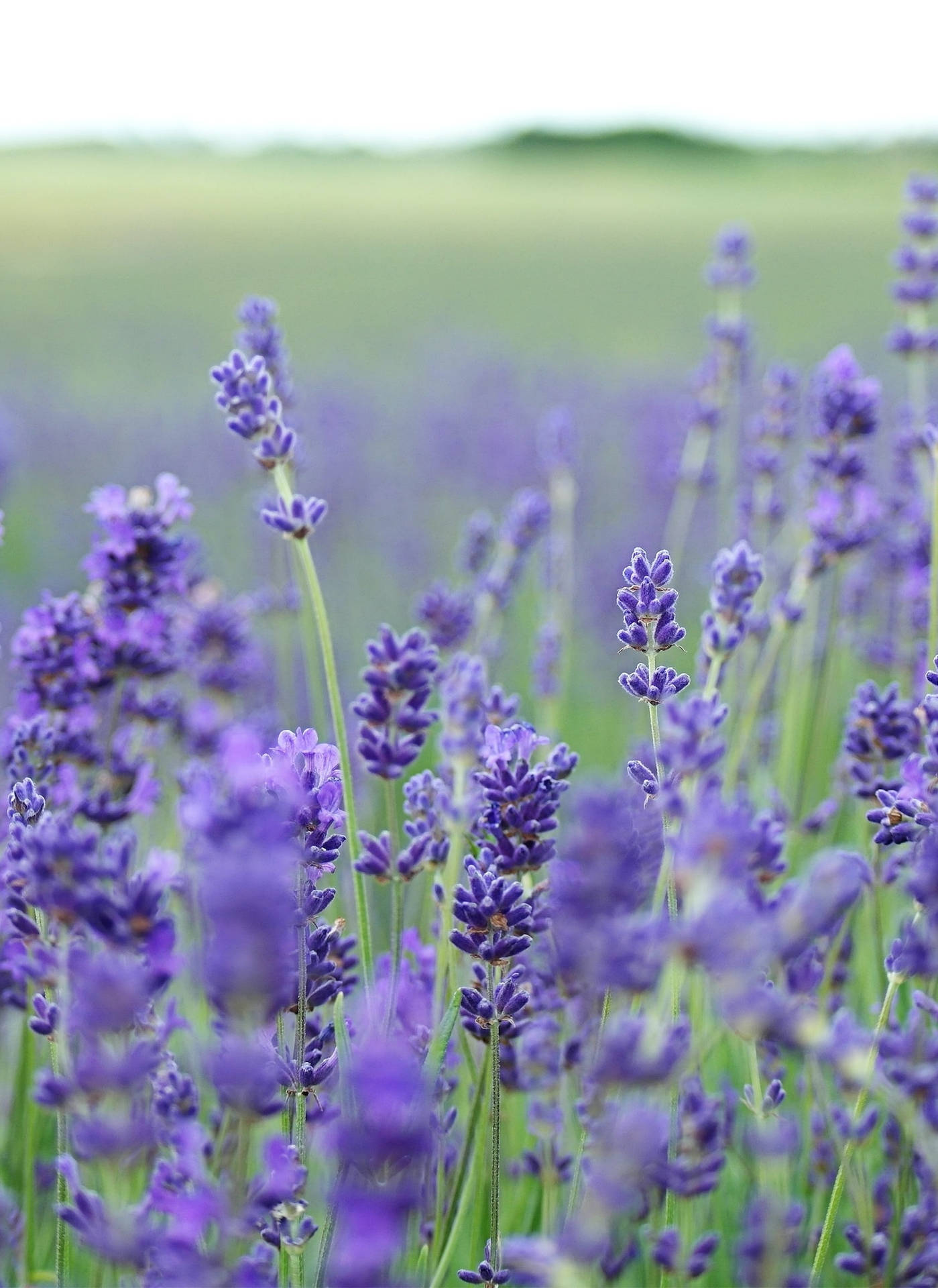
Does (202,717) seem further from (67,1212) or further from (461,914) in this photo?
(67,1212)

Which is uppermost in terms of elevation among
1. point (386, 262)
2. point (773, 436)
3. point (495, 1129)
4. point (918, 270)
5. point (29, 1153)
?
point (386, 262)

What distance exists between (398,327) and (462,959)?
14.9m

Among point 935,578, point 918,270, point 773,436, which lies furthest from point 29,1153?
point 918,270

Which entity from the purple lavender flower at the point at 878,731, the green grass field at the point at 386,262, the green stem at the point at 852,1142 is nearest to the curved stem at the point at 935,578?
the purple lavender flower at the point at 878,731

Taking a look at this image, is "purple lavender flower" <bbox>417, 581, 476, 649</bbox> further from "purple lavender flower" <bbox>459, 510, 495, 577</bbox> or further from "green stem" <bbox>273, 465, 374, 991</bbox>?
"green stem" <bbox>273, 465, 374, 991</bbox>

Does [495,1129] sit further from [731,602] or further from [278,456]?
[278,456]

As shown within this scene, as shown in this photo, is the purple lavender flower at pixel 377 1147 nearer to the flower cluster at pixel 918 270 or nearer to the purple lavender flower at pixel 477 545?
the purple lavender flower at pixel 477 545

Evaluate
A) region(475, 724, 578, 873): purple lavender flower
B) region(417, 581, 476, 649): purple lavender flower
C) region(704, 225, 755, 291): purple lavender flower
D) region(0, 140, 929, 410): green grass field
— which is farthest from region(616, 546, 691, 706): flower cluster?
region(0, 140, 929, 410): green grass field

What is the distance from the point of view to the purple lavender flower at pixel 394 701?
55.6 inches

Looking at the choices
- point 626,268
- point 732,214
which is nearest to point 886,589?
point 626,268

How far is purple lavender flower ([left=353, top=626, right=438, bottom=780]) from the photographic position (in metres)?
1.41

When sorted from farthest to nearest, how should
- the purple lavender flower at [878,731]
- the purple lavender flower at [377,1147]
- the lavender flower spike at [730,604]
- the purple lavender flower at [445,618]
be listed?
the purple lavender flower at [445,618]
the purple lavender flower at [878,731]
the lavender flower spike at [730,604]
the purple lavender flower at [377,1147]

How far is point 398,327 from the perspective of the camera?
15914 millimetres

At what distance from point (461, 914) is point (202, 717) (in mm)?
1476
